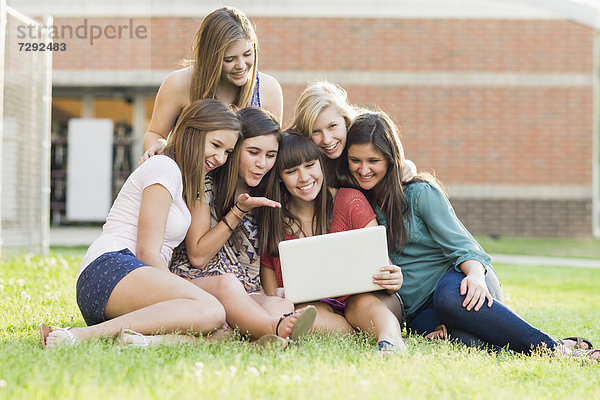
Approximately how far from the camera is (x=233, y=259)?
142 inches

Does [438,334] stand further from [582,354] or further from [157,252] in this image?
[157,252]

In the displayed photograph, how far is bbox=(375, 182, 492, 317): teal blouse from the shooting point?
11.5ft

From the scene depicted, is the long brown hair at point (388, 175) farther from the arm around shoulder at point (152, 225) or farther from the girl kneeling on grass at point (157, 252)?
the arm around shoulder at point (152, 225)

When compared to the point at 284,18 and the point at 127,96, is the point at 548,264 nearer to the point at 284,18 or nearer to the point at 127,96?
the point at 284,18

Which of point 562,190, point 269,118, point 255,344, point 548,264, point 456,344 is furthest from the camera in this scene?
point 562,190

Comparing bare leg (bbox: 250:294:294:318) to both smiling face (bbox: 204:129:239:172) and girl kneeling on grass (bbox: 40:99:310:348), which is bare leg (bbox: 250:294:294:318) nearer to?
girl kneeling on grass (bbox: 40:99:310:348)

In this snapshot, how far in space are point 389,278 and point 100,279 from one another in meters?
1.42

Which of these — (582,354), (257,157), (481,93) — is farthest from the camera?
(481,93)

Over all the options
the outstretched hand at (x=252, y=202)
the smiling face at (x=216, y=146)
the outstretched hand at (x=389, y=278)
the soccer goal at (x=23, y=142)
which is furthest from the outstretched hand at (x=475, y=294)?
the soccer goal at (x=23, y=142)

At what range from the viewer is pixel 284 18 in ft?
45.2

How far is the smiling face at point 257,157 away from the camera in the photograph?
140 inches

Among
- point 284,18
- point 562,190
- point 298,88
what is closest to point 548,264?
point 562,190

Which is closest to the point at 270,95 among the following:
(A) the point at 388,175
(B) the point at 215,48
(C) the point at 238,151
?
(B) the point at 215,48

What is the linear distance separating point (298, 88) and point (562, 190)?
5.97 metres
